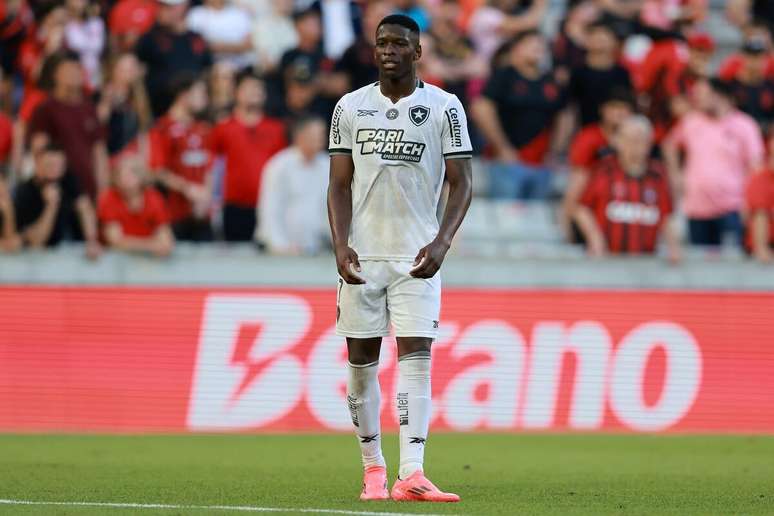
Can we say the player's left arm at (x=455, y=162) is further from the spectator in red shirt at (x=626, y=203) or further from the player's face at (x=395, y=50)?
the spectator in red shirt at (x=626, y=203)

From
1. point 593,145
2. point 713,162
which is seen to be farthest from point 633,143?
point 713,162

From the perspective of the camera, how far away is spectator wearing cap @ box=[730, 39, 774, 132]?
60.5ft

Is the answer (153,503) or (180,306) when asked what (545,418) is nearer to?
(180,306)

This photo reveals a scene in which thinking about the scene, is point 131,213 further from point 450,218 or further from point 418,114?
point 450,218

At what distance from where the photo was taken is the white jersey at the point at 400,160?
780 cm

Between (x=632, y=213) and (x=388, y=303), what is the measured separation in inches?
320

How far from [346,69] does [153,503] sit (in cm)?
992

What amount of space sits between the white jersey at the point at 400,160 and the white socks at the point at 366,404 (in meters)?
0.61

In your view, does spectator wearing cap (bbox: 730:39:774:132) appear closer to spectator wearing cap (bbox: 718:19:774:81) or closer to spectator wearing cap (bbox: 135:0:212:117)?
spectator wearing cap (bbox: 718:19:774:81)

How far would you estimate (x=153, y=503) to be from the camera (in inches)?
300

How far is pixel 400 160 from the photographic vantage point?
779 cm

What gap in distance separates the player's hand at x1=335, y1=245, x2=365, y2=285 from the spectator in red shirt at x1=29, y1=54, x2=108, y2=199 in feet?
26.2

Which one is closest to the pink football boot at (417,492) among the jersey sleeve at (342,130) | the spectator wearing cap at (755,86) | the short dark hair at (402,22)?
the jersey sleeve at (342,130)

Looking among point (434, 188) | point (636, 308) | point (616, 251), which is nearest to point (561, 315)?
point (636, 308)
